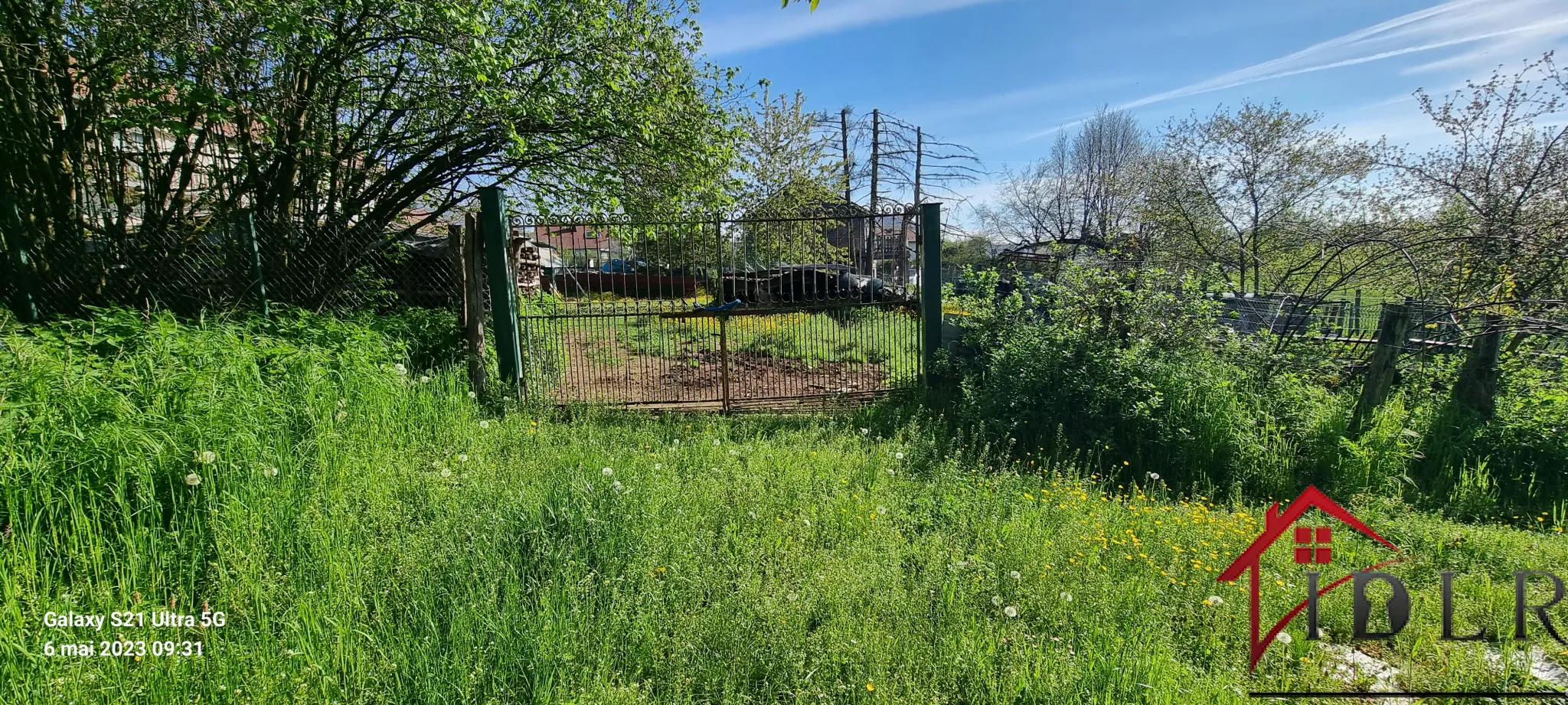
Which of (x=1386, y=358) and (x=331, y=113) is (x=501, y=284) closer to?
(x=331, y=113)

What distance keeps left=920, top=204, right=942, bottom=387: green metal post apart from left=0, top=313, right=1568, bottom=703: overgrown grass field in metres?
2.30

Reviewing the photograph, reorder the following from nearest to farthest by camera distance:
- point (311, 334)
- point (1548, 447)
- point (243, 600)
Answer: point (243, 600) → point (1548, 447) → point (311, 334)

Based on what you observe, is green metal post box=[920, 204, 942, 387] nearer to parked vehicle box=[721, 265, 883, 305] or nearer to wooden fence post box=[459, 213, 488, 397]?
parked vehicle box=[721, 265, 883, 305]

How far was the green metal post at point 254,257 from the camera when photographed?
5934mm

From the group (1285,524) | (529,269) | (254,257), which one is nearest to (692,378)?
(254,257)

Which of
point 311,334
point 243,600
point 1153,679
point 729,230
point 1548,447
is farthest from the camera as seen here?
point 729,230

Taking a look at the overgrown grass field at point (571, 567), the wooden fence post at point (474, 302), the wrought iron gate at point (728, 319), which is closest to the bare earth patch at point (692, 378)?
the wrought iron gate at point (728, 319)

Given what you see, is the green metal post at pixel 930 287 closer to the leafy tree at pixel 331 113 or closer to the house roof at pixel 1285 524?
the house roof at pixel 1285 524

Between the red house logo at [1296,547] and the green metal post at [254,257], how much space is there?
7.84 m

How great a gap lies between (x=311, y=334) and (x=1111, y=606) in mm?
6078

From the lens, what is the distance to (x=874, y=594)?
9.34 ft

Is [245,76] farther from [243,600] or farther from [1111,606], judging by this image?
[1111,606]

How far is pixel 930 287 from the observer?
636 cm

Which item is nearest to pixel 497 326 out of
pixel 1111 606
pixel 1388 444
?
pixel 1111 606
